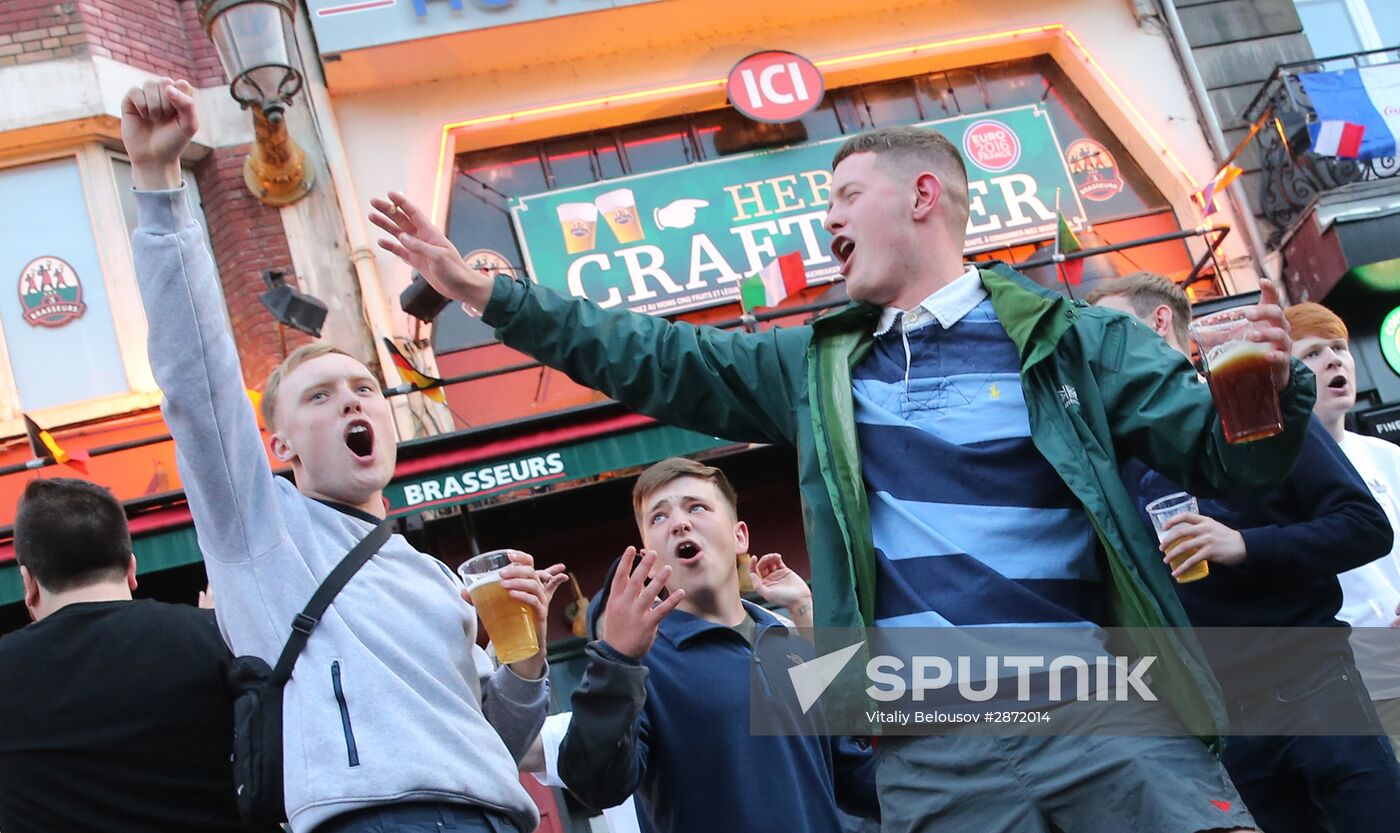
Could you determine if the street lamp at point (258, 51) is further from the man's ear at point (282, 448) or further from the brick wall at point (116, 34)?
the man's ear at point (282, 448)

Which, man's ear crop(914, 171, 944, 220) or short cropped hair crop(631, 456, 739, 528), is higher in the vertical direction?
man's ear crop(914, 171, 944, 220)

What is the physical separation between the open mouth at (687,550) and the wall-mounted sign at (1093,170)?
355 inches

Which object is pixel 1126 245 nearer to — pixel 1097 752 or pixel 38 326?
pixel 38 326

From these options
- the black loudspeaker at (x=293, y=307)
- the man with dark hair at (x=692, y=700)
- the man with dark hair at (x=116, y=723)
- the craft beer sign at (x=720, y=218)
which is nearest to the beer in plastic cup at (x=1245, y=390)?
the man with dark hair at (x=692, y=700)

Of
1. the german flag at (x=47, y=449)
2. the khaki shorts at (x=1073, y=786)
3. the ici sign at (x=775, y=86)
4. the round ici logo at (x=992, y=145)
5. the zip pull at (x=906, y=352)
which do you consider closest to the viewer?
the khaki shorts at (x=1073, y=786)

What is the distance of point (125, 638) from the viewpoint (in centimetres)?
332

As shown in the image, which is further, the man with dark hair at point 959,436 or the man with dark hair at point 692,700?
the man with dark hair at point 692,700

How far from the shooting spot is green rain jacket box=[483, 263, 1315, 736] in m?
2.95

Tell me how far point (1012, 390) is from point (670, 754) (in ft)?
4.95

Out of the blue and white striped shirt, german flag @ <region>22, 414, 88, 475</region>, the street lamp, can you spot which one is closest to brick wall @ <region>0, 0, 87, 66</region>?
the street lamp

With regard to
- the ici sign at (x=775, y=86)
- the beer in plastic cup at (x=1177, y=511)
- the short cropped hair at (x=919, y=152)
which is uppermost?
the ici sign at (x=775, y=86)

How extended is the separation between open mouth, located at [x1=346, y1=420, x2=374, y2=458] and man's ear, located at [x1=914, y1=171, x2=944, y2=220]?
145cm

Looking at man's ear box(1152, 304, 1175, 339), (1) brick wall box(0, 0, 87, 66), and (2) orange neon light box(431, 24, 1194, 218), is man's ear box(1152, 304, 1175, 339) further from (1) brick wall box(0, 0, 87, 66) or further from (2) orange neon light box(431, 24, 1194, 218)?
(1) brick wall box(0, 0, 87, 66)

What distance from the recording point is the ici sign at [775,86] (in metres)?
12.1
